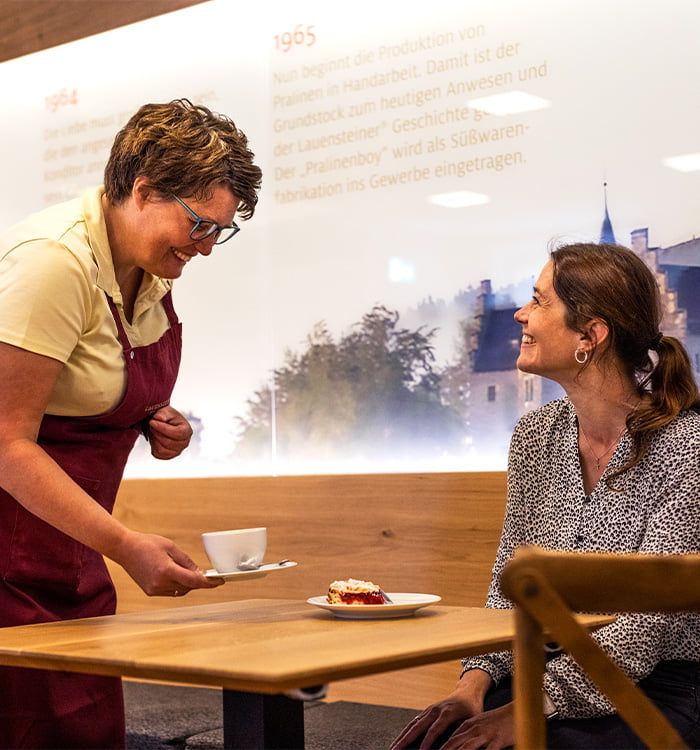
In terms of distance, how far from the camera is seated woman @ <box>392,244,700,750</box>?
2.05 metres

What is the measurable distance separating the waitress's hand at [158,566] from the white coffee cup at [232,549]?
0.22 feet

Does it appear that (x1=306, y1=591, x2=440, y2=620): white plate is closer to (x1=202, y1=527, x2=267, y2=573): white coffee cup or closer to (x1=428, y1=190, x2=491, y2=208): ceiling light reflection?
(x1=202, y1=527, x2=267, y2=573): white coffee cup

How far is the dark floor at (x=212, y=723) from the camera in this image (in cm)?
265

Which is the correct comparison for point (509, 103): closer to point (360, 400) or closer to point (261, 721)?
point (360, 400)

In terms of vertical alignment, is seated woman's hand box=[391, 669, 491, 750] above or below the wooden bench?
below

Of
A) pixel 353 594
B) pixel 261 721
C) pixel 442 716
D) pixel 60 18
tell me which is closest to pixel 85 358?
pixel 353 594

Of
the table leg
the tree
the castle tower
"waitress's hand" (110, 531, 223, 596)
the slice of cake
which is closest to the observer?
the table leg

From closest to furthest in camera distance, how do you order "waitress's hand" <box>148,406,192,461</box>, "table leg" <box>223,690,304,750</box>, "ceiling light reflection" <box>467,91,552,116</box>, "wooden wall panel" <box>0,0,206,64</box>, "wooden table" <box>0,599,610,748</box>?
1. "wooden table" <box>0,599,610,748</box>
2. "table leg" <box>223,690,304,750</box>
3. "waitress's hand" <box>148,406,192,461</box>
4. "ceiling light reflection" <box>467,91,552,116</box>
5. "wooden wall panel" <box>0,0,206,64</box>

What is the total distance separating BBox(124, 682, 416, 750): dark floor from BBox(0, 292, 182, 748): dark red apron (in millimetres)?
531

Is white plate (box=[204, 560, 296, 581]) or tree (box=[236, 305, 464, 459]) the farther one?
tree (box=[236, 305, 464, 459])

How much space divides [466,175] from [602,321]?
37.4 inches

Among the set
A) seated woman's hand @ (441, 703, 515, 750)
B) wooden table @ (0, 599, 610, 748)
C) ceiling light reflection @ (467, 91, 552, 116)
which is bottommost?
seated woman's hand @ (441, 703, 515, 750)

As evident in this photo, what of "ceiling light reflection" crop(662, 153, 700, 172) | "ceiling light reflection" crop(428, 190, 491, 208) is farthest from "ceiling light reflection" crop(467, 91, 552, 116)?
"ceiling light reflection" crop(662, 153, 700, 172)

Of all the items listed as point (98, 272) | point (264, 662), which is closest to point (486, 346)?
point (98, 272)
